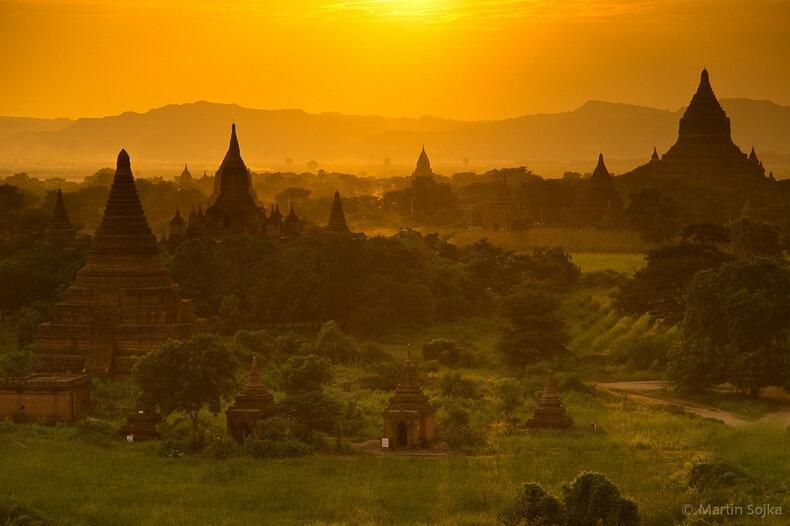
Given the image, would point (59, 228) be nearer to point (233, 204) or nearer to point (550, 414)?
point (233, 204)

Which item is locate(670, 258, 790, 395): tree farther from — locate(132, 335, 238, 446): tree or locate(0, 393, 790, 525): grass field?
locate(132, 335, 238, 446): tree

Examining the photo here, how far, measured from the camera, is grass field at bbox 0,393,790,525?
36.7m

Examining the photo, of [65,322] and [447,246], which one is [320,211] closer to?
[447,246]

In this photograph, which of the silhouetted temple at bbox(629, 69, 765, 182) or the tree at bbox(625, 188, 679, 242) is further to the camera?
the silhouetted temple at bbox(629, 69, 765, 182)

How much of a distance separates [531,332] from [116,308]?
566 inches

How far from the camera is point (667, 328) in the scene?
62438 millimetres

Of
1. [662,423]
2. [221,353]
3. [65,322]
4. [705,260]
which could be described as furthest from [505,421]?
[705,260]

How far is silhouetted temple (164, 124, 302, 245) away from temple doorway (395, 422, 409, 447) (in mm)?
33249

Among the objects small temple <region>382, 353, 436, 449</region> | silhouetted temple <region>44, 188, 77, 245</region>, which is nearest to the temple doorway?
small temple <region>382, 353, 436, 449</region>

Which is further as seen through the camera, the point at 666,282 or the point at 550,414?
the point at 666,282

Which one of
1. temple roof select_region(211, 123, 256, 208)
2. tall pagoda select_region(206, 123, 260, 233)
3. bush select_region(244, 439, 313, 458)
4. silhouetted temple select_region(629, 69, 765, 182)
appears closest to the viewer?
bush select_region(244, 439, 313, 458)

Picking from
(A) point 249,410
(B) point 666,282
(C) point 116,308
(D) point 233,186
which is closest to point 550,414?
(A) point 249,410

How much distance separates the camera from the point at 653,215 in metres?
101

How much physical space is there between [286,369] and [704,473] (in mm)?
15314
